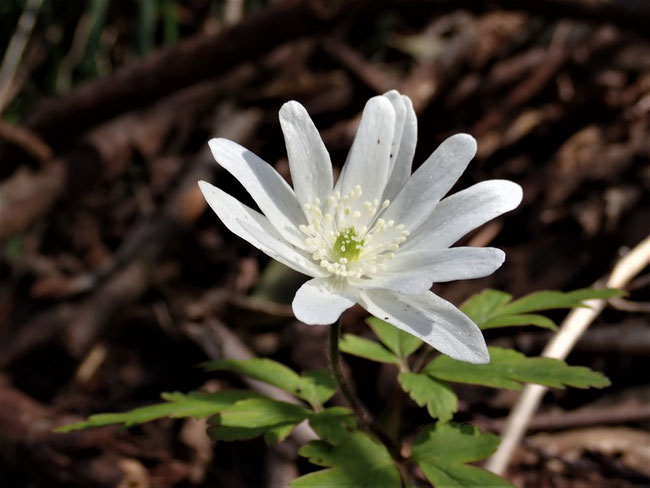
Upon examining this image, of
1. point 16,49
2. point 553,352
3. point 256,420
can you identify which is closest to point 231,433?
point 256,420

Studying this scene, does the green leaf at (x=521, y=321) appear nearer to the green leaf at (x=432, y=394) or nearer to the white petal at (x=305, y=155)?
the green leaf at (x=432, y=394)

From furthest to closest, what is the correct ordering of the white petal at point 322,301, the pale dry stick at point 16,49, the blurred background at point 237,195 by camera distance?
1. the pale dry stick at point 16,49
2. the blurred background at point 237,195
3. the white petal at point 322,301

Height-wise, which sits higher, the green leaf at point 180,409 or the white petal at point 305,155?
the white petal at point 305,155

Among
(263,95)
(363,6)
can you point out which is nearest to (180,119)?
(263,95)

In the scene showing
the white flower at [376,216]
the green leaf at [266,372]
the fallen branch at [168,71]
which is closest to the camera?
the white flower at [376,216]

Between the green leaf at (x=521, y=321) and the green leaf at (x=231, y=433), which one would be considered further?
the green leaf at (x=521, y=321)

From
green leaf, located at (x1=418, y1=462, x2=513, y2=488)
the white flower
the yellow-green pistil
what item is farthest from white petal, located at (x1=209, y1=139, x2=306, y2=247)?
green leaf, located at (x1=418, y1=462, x2=513, y2=488)

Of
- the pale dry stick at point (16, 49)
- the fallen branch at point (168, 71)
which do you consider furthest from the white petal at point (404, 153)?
the pale dry stick at point (16, 49)
